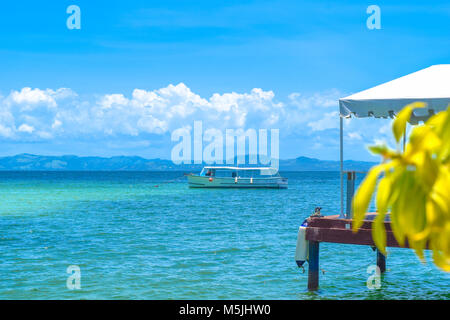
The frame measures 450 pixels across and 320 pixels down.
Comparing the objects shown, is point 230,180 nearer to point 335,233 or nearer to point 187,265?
point 187,265

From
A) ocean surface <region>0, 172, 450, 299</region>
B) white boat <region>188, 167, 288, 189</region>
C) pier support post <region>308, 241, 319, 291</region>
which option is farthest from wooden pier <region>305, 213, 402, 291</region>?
white boat <region>188, 167, 288, 189</region>

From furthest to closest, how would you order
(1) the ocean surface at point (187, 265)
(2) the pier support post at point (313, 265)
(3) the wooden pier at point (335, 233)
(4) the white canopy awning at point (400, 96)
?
(1) the ocean surface at point (187, 265)
(2) the pier support post at point (313, 265)
(3) the wooden pier at point (335, 233)
(4) the white canopy awning at point (400, 96)

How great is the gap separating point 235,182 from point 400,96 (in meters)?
81.2

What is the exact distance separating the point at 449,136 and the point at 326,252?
2170 cm

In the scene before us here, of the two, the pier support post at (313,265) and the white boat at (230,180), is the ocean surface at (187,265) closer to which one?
the pier support post at (313,265)

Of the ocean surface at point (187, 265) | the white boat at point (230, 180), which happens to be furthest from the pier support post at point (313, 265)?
the white boat at point (230, 180)

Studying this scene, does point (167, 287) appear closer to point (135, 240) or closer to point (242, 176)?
point (135, 240)

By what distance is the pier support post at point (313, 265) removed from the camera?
491 inches

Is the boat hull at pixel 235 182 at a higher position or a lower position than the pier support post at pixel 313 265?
lower

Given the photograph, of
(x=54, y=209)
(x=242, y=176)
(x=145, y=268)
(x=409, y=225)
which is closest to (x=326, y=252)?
(x=145, y=268)

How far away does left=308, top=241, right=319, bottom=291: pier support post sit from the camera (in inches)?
491

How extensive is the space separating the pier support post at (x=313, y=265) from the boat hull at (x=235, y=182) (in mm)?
76229

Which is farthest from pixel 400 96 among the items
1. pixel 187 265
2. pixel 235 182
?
pixel 235 182

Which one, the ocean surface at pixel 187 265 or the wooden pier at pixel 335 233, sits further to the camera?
the ocean surface at pixel 187 265
